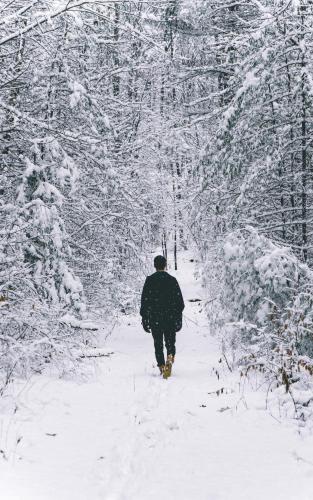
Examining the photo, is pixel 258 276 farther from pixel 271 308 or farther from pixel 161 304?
pixel 161 304

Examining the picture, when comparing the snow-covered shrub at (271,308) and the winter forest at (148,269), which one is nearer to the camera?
the winter forest at (148,269)

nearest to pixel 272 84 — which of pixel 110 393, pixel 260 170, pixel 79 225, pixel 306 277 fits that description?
pixel 260 170

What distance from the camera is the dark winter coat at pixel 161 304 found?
879 centimetres

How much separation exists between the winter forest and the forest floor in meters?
0.02

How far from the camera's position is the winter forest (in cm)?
472

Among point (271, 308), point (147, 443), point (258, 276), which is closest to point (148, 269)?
point (258, 276)

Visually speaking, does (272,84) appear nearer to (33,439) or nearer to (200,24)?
(200,24)

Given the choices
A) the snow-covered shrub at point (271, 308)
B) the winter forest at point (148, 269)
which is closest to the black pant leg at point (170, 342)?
the winter forest at point (148, 269)

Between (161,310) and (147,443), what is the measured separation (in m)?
3.85

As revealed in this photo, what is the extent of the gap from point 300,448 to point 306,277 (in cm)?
351

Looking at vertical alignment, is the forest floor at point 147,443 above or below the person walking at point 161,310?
below

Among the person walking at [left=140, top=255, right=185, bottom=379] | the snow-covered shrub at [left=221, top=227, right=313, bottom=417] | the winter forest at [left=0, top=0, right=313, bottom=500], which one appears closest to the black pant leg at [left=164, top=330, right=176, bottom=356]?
the person walking at [left=140, top=255, right=185, bottom=379]

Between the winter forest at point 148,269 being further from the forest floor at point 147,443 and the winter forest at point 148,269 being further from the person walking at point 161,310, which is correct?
the person walking at point 161,310

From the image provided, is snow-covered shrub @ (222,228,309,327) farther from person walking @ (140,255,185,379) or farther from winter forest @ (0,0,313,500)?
person walking @ (140,255,185,379)
